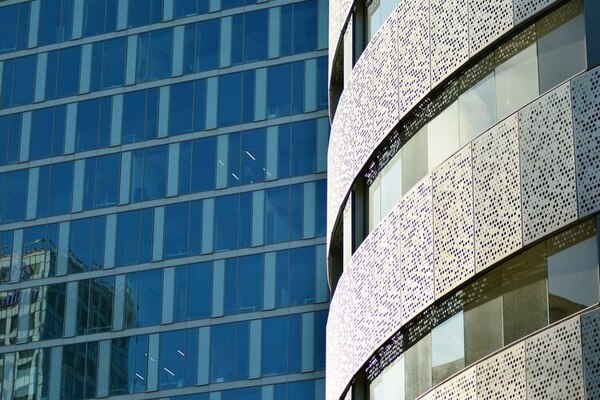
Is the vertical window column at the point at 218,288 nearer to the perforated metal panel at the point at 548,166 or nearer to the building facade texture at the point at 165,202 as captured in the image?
the building facade texture at the point at 165,202

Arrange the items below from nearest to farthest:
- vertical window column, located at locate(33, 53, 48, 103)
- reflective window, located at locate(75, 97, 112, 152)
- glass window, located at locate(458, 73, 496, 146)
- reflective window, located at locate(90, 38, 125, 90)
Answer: glass window, located at locate(458, 73, 496, 146)
reflective window, located at locate(75, 97, 112, 152)
reflective window, located at locate(90, 38, 125, 90)
vertical window column, located at locate(33, 53, 48, 103)

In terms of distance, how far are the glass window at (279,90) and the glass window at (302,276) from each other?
6954mm

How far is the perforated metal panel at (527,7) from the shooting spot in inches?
757

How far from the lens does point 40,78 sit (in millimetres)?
76625

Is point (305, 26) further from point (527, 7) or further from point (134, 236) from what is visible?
point (527, 7)

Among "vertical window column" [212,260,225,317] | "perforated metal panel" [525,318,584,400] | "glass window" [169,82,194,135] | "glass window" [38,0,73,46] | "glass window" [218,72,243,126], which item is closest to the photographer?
"perforated metal panel" [525,318,584,400]

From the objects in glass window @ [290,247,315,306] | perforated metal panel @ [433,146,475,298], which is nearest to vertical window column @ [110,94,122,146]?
glass window @ [290,247,315,306]

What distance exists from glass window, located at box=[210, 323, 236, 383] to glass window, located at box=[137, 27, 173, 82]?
1355cm

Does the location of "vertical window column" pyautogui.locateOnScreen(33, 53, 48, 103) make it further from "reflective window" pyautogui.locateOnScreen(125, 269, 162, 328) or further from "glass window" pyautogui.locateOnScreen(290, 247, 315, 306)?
"glass window" pyautogui.locateOnScreen(290, 247, 315, 306)

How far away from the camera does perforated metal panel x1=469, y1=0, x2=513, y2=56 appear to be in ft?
65.3

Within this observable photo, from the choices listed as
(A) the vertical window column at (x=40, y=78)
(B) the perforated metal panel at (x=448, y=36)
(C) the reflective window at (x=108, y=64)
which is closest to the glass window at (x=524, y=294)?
(B) the perforated metal panel at (x=448, y=36)

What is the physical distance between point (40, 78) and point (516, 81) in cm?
5908

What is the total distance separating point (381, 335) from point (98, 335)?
4891 cm

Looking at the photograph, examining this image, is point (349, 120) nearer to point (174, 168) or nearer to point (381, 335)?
point (381, 335)
